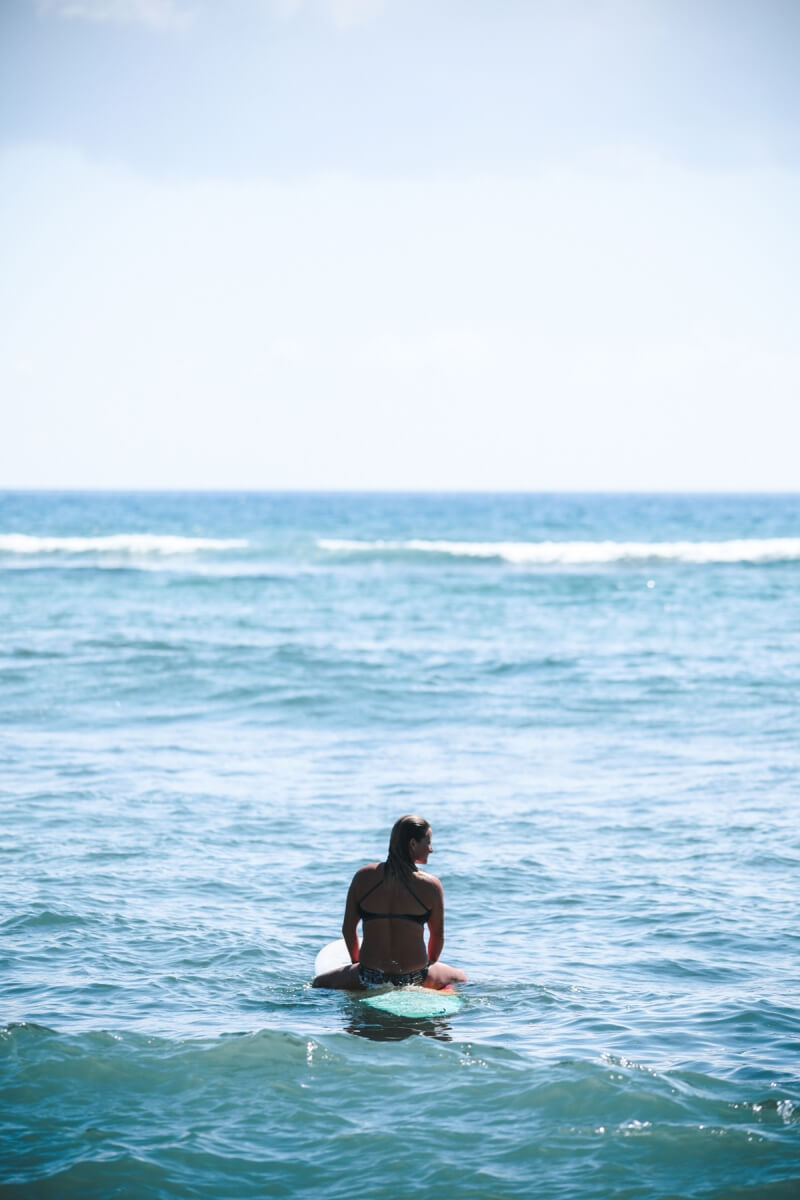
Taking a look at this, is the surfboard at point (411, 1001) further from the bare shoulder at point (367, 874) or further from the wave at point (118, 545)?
the wave at point (118, 545)

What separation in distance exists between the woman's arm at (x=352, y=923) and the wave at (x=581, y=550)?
36545 millimetres

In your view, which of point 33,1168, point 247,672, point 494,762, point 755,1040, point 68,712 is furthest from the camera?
point 247,672

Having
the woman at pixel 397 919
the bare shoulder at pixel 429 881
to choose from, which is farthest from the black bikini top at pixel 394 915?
the bare shoulder at pixel 429 881

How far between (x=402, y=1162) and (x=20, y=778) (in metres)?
7.53

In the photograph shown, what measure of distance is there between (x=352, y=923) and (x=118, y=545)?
44833 millimetres

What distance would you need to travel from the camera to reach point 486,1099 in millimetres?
5449

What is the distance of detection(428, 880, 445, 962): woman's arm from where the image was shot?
Answer: 20.9ft

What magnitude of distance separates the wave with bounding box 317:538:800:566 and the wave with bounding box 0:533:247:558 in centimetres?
492

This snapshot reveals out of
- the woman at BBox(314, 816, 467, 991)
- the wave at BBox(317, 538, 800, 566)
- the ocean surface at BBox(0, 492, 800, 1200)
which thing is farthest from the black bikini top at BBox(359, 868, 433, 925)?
the wave at BBox(317, 538, 800, 566)

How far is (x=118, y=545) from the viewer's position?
49531 mm

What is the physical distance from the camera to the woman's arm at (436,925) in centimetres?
638

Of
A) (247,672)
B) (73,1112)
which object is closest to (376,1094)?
(73,1112)

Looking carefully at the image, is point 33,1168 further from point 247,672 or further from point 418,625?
point 418,625

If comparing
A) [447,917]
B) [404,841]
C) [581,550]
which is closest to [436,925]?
[404,841]
